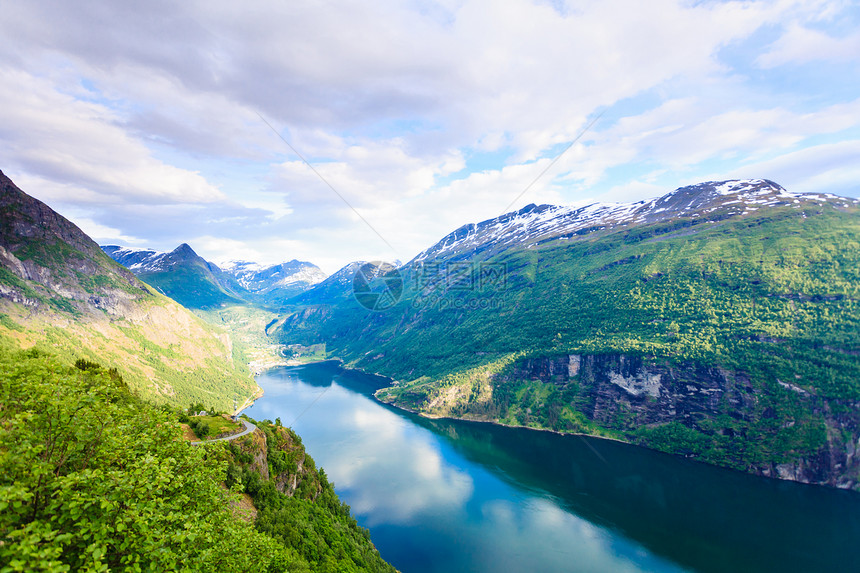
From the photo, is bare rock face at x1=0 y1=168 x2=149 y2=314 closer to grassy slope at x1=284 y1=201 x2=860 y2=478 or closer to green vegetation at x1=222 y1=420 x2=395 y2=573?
grassy slope at x1=284 y1=201 x2=860 y2=478

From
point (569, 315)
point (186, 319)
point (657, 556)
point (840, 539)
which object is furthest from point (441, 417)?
point (186, 319)

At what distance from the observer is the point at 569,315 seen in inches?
5950

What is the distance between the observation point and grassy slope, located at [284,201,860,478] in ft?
308

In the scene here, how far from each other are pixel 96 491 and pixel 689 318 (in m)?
146

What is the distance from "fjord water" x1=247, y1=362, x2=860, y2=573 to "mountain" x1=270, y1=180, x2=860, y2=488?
35.2 feet

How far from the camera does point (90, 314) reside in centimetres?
13338

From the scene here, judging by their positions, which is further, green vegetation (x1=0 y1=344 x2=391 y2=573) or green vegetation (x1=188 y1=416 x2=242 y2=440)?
green vegetation (x1=188 y1=416 x2=242 y2=440)

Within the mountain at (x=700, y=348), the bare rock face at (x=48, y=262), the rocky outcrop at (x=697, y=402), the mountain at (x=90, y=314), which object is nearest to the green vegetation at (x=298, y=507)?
the mountain at (x=90, y=314)

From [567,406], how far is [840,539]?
65507 mm

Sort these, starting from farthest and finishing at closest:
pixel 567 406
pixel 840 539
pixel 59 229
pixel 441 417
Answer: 1. pixel 59 229
2. pixel 441 417
3. pixel 567 406
4. pixel 840 539

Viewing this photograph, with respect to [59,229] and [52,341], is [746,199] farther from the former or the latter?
[59,229]

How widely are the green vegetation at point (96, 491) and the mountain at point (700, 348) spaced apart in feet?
400

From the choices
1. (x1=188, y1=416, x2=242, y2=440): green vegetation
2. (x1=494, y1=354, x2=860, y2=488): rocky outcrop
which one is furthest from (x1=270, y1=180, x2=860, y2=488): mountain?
(x1=188, y1=416, x2=242, y2=440): green vegetation

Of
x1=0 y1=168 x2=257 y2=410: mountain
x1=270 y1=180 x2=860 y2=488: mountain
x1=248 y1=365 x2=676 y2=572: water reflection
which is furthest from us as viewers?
x1=0 y1=168 x2=257 y2=410: mountain
